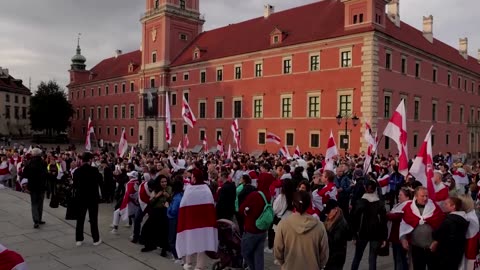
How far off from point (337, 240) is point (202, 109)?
135ft

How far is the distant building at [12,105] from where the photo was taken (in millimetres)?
80125

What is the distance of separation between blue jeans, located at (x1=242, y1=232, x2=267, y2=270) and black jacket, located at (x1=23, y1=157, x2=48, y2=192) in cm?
549

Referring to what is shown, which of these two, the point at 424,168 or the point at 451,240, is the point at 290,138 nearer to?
the point at 424,168

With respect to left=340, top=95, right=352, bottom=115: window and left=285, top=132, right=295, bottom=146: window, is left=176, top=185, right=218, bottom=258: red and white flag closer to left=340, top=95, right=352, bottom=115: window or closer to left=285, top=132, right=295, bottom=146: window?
left=340, top=95, right=352, bottom=115: window

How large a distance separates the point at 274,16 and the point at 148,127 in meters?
22.1

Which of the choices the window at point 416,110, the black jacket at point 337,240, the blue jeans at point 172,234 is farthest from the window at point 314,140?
the black jacket at point 337,240

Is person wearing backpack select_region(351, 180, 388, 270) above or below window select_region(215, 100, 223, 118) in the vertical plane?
below

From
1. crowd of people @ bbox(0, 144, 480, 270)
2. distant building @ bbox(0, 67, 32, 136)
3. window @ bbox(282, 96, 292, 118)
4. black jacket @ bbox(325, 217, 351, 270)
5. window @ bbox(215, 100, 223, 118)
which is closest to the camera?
crowd of people @ bbox(0, 144, 480, 270)

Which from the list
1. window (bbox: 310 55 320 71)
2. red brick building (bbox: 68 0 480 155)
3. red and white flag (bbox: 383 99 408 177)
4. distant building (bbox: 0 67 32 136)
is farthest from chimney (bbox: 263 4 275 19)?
distant building (bbox: 0 67 32 136)

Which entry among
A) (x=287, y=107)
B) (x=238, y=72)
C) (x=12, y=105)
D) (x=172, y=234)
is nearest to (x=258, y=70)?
(x=238, y=72)

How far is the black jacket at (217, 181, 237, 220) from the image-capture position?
25.3 ft

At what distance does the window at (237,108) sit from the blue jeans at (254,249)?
35.1 metres

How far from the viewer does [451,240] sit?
5684 mm

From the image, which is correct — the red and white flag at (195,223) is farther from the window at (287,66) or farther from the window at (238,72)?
the window at (238,72)
